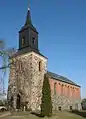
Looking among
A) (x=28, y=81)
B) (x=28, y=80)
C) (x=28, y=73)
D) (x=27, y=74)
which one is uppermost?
(x=28, y=73)

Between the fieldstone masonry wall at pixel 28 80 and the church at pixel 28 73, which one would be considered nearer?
the fieldstone masonry wall at pixel 28 80

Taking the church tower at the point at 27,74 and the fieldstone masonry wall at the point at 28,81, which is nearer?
the fieldstone masonry wall at the point at 28,81

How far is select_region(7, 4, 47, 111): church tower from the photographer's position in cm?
3606

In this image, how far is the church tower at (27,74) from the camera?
3606cm

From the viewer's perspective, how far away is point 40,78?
38.7 m

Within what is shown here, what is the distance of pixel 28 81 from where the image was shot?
3659 centimetres

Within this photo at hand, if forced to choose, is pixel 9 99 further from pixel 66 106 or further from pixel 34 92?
pixel 66 106

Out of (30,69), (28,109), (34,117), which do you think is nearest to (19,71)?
(30,69)

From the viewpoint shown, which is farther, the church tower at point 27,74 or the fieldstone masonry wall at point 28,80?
the church tower at point 27,74

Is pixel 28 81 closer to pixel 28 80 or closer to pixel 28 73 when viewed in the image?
pixel 28 80

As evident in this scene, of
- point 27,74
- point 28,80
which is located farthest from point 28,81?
point 27,74

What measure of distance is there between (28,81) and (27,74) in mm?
1391

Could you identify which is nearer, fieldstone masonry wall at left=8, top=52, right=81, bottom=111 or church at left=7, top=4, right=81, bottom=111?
fieldstone masonry wall at left=8, top=52, right=81, bottom=111

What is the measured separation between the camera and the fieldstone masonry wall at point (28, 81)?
117 ft
